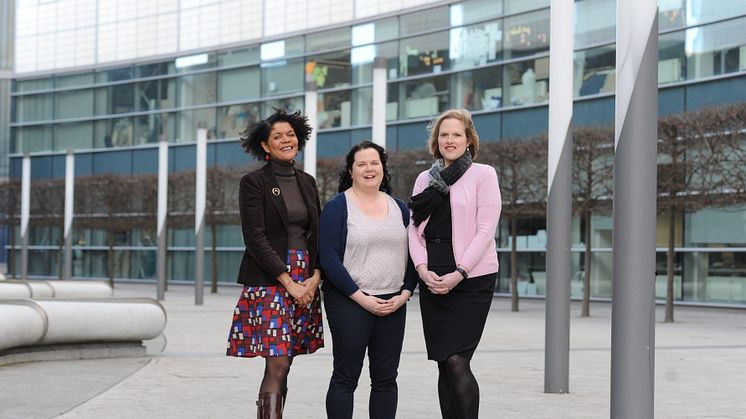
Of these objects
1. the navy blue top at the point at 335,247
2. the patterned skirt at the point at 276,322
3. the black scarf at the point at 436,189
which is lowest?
the patterned skirt at the point at 276,322

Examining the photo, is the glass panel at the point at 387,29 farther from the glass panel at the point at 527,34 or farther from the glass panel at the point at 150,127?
the glass panel at the point at 150,127

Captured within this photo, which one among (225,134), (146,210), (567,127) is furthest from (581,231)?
(567,127)

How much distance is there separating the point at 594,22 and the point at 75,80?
2552 cm

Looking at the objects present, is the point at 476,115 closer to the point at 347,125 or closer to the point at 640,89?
the point at 347,125

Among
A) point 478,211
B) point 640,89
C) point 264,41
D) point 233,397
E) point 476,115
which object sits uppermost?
point 264,41

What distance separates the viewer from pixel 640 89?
5730 mm

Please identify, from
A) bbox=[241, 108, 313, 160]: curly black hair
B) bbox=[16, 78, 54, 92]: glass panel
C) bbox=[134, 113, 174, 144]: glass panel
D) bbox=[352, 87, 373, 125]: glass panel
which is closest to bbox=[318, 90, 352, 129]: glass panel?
bbox=[352, 87, 373, 125]: glass panel

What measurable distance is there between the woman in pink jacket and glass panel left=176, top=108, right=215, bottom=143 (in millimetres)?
38955

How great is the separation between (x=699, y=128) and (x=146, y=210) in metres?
20.9

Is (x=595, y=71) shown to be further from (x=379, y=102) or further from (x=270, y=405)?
(x=270, y=405)

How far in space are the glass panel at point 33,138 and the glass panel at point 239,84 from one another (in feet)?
31.3

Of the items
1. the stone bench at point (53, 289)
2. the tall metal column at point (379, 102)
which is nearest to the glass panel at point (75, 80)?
the stone bench at point (53, 289)

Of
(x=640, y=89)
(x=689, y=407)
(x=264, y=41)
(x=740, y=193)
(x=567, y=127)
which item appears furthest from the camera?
(x=264, y=41)

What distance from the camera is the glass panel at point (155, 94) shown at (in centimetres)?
4694
